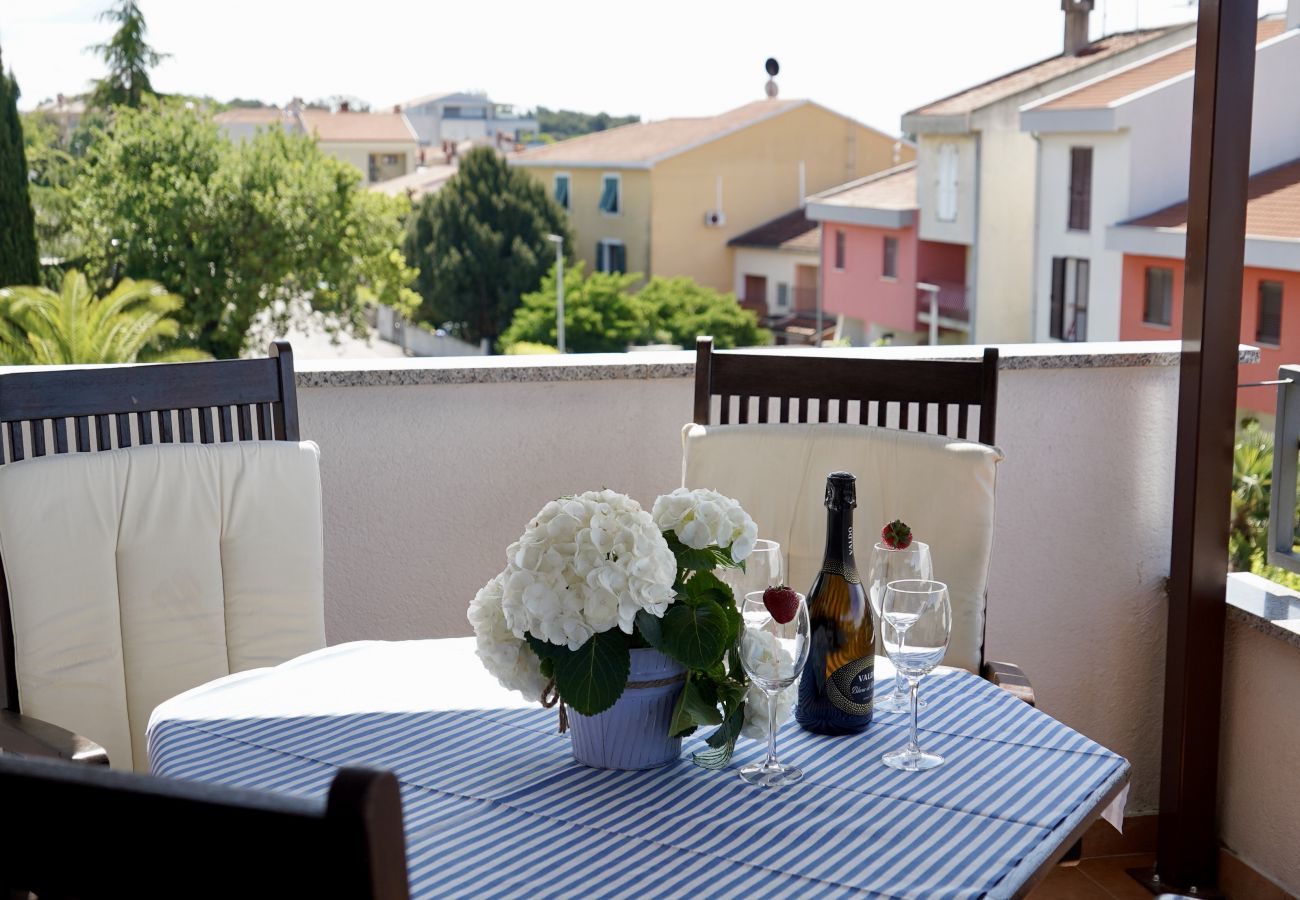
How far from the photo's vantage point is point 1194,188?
220 cm

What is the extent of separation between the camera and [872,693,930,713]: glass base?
140cm

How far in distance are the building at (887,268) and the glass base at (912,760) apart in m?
22.4

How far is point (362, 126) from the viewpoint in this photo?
4241 centimetres

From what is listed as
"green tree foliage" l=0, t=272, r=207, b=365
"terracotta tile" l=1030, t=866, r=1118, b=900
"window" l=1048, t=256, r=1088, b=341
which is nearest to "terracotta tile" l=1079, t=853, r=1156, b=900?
"terracotta tile" l=1030, t=866, r=1118, b=900

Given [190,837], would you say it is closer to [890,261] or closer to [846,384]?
[846,384]

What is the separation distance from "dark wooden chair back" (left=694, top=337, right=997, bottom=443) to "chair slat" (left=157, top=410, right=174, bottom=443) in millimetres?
747

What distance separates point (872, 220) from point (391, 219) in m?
8.82

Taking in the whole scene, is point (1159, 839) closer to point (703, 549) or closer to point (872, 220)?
point (703, 549)

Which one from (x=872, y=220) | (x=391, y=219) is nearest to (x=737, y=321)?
(x=872, y=220)

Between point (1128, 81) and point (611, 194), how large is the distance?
52.9 ft

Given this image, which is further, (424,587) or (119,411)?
(424,587)

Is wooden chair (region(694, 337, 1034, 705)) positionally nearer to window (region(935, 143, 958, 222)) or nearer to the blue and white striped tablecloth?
the blue and white striped tablecloth

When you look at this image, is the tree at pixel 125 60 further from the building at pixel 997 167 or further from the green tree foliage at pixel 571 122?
the green tree foliage at pixel 571 122

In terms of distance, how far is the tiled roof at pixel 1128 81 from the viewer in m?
19.3
